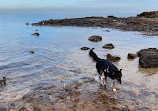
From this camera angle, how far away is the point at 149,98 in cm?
683

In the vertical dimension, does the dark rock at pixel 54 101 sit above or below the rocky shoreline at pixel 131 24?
below

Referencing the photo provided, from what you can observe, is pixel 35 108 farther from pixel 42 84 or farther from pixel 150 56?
pixel 150 56

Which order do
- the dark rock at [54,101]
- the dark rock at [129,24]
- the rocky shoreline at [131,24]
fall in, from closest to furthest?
the dark rock at [54,101]
the dark rock at [129,24]
the rocky shoreline at [131,24]

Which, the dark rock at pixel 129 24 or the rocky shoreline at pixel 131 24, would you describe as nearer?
the dark rock at pixel 129 24

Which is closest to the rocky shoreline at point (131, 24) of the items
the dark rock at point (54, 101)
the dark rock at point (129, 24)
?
the dark rock at point (129, 24)

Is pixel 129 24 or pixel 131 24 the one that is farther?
pixel 129 24

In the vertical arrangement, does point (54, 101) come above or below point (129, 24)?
below

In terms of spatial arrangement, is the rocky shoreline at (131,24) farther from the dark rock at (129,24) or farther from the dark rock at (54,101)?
the dark rock at (54,101)

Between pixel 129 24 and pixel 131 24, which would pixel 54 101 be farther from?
pixel 129 24

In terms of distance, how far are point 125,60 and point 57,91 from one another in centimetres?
714

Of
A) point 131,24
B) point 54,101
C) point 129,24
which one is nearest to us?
point 54,101

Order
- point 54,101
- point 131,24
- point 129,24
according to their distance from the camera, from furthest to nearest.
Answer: point 129,24 → point 131,24 → point 54,101

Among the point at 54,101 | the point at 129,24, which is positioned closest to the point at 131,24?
the point at 129,24

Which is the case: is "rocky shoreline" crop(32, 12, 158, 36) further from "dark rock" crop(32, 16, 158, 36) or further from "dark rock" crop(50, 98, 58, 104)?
"dark rock" crop(50, 98, 58, 104)
